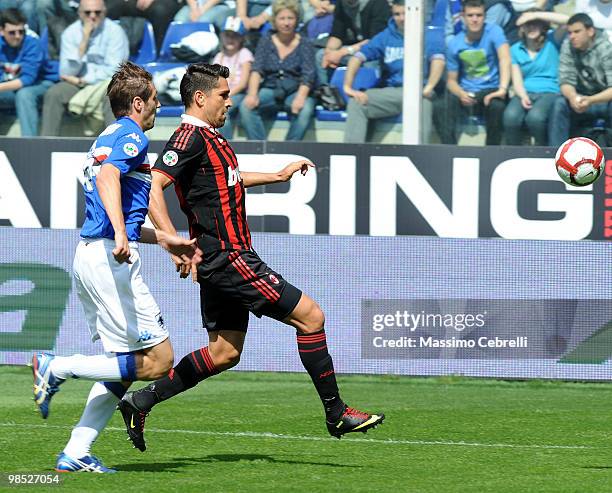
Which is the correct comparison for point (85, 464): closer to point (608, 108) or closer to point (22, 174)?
point (22, 174)

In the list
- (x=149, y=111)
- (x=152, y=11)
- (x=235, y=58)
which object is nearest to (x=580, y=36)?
(x=235, y=58)

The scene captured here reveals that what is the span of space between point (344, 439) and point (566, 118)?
488cm

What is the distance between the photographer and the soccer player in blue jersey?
5809 millimetres

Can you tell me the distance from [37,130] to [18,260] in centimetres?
164

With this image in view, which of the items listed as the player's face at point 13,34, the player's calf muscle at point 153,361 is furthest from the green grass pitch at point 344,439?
the player's face at point 13,34

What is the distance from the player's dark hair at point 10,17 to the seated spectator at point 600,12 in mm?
5558

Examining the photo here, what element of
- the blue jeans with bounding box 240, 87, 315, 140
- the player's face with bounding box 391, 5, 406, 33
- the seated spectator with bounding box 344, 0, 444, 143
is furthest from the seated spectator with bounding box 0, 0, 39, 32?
the player's face with bounding box 391, 5, 406, 33

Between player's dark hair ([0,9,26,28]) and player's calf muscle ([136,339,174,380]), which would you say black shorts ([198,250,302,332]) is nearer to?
player's calf muscle ([136,339,174,380])

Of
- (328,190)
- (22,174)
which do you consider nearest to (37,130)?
(22,174)

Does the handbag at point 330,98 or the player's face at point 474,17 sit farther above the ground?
the player's face at point 474,17

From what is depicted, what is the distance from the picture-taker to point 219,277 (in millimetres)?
6496

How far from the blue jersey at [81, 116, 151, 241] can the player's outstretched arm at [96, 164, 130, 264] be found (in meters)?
0.07

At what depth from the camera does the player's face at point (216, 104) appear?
260 inches

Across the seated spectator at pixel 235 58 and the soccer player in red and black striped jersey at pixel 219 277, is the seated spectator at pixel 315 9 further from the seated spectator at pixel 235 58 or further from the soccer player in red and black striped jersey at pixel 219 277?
the soccer player in red and black striped jersey at pixel 219 277
